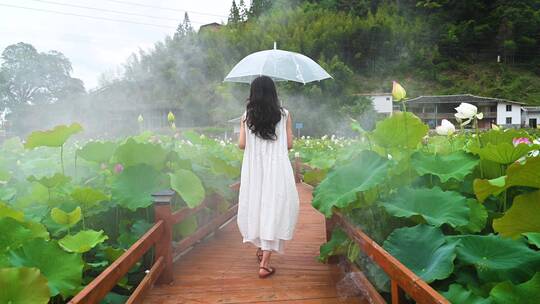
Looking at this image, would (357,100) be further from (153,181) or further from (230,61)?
(153,181)

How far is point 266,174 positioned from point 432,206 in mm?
935

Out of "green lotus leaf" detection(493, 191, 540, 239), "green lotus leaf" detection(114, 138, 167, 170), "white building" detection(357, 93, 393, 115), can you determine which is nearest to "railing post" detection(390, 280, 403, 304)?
"green lotus leaf" detection(493, 191, 540, 239)

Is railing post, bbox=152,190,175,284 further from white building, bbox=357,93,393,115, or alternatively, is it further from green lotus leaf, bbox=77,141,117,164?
white building, bbox=357,93,393,115

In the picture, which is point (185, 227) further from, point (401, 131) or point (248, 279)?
point (401, 131)

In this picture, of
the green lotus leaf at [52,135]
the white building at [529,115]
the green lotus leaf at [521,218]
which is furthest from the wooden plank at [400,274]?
the white building at [529,115]

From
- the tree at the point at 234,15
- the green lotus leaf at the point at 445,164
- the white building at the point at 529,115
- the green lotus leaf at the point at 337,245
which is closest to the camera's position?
the green lotus leaf at the point at 445,164

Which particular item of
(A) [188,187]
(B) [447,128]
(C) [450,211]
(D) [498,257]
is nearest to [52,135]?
(A) [188,187]

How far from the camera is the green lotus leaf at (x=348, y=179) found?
1.51 metres

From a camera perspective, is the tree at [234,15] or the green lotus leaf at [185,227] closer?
the green lotus leaf at [185,227]

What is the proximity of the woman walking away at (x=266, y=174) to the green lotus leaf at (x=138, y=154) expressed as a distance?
0.44 metres

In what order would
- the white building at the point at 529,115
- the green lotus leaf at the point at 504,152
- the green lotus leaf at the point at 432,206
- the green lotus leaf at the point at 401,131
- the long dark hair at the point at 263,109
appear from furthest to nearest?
the white building at the point at 529,115, the long dark hair at the point at 263,109, the green lotus leaf at the point at 401,131, the green lotus leaf at the point at 504,152, the green lotus leaf at the point at 432,206

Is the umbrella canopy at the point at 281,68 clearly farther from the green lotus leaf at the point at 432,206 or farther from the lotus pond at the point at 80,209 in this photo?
the green lotus leaf at the point at 432,206

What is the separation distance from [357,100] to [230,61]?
37.3 ft

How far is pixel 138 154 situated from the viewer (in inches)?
76.3
